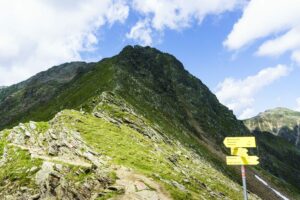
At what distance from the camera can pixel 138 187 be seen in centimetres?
4978

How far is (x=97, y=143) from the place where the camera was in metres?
72.8

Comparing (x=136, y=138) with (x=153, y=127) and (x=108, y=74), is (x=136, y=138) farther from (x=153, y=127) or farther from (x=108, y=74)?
(x=108, y=74)

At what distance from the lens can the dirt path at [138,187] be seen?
47.0m

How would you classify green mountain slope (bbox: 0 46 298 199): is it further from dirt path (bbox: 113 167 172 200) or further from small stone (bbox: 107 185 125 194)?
dirt path (bbox: 113 167 172 200)

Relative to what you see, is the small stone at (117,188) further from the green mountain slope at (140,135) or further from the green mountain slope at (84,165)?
the green mountain slope at (140,135)

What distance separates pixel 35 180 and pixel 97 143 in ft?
69.9

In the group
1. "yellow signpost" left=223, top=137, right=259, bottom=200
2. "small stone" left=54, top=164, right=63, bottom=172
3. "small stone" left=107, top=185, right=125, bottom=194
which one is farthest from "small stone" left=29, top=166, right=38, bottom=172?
"yellow signpost" left=223, top=137, right=259, bottom=200

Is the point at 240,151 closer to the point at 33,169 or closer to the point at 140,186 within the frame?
the point at 140,186

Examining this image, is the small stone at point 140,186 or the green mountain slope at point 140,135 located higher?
the green mountain slope at point 140,135

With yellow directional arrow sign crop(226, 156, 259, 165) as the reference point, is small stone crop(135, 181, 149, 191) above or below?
above

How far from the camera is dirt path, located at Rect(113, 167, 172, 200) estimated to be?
46978 mm

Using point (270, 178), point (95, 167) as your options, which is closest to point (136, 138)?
point (95, 167)

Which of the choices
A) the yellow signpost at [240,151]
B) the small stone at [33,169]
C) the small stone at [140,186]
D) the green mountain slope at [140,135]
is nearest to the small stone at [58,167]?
the green mountain slope at [140,135]

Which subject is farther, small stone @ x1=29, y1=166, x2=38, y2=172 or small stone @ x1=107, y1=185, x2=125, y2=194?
small stone @ x1=29, y1=166, x2=38, y2=172
